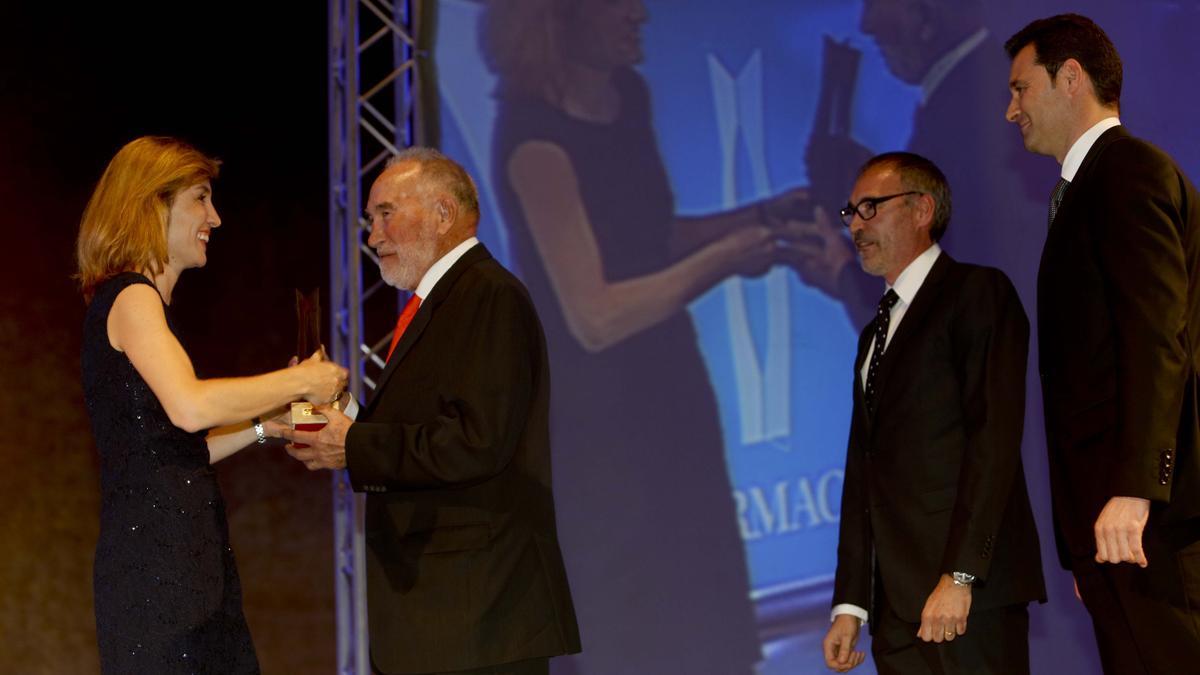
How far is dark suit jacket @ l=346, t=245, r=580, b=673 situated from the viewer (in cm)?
255

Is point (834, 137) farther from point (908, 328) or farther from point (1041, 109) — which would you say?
point (1041, 109)

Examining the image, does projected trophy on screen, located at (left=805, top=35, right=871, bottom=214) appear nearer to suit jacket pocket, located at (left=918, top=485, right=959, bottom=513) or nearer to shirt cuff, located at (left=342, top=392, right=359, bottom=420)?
suit jacket pocket, located at (left=918, top=485, right=959, bottom=513)

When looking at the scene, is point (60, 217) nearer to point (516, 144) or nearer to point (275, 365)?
point (275, 365)

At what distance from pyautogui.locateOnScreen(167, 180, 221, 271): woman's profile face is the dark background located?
321 cm

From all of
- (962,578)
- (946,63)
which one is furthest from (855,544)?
(946,63)

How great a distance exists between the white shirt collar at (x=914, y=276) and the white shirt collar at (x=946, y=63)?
1.48 metres

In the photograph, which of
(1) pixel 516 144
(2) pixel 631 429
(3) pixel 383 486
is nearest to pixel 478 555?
(3) pixel 383 486

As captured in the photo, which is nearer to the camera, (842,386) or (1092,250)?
(1092,250)

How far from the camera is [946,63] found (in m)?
4.42

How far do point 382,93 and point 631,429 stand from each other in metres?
2.67

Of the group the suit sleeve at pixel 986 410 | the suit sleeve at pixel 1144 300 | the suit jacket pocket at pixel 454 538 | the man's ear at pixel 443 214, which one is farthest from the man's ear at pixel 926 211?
the suit jacket pocket at pixel 454 538

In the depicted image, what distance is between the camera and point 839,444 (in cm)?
451

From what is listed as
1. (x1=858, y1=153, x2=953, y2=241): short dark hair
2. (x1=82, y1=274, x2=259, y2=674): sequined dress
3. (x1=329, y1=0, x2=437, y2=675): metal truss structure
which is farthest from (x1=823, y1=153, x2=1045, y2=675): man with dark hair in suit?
(x1=329, y1=0, x2=437, y2=675): metal truss structure

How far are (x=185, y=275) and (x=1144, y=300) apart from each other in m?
4.59
